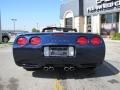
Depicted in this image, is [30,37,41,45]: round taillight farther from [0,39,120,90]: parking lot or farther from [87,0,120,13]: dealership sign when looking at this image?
[87,0,120,13]: dealership sign

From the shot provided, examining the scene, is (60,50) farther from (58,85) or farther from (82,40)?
(58,85)

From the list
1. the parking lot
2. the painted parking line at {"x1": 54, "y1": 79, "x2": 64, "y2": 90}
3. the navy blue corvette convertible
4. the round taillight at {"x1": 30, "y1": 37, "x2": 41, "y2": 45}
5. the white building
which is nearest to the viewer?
the painted parking line at {"x1": 54, "y1": 79, "x2": 64, "y2": 90}

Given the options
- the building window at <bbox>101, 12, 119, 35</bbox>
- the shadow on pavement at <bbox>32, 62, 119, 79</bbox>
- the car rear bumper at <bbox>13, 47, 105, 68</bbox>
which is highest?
the building window at <bbox>101, 12, 119, 35</bbox>

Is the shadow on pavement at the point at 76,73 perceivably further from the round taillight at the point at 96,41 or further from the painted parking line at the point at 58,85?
the round taillight at the point at 96,41

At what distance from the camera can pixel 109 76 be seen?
8.52 m

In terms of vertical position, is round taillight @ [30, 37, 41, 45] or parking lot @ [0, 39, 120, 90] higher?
round taillight @ [30, 37, 41, 45]

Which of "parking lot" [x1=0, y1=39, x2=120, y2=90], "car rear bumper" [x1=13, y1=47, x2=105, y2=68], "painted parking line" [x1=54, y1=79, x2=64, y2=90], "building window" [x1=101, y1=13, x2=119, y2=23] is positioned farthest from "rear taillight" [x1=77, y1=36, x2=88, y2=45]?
"building window" [x1=101, y1=13, x2=119, y2=23]

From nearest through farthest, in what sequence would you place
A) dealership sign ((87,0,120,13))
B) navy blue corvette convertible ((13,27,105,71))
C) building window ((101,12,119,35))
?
navy blue corvette convertible ((13,27,105,71)) < dealership sign ((87,0,120,13)) < building window ((101,12,119,35))

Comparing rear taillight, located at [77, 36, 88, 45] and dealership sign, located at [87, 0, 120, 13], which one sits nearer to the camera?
rear taillight, located at [77, 36, 88, 45]

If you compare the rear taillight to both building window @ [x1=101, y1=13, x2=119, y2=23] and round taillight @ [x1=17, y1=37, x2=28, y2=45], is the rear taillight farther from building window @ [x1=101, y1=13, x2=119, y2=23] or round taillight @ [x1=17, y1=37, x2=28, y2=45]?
building window @ [x1=101, y1=13, x2=119, y2=23]

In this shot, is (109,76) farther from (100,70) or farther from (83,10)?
(83,10)

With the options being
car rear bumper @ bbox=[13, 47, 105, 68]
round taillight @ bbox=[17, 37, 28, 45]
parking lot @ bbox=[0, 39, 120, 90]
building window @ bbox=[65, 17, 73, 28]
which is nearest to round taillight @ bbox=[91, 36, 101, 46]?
car rear bumper @ bbox=[13, 47, 105, 68]

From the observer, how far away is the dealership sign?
163ft

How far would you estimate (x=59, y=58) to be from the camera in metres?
8.01
